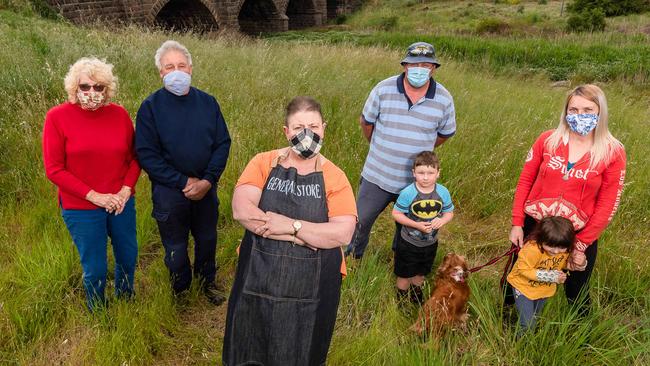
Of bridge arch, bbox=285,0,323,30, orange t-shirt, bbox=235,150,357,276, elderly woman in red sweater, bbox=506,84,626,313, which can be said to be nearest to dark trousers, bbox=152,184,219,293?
orange t-shirt, bbox=235,150,357,276

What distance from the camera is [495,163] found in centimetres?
482

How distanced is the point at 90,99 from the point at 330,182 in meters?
1.44

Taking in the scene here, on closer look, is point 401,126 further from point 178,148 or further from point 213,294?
point 213,294

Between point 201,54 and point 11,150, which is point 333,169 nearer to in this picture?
point 11,150

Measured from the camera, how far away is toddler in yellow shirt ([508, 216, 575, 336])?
2406mm

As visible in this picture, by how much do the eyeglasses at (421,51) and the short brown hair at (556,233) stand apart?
133 cm

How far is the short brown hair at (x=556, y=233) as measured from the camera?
239 cm

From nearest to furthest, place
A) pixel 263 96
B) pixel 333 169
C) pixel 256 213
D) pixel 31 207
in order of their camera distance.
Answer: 1. pixel 256 213
2. pixel 333 169
3. pixel 31 207
4. pixel 263 96

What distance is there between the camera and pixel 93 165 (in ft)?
7.99

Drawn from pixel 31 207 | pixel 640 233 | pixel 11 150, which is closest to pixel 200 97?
pixel 31 207

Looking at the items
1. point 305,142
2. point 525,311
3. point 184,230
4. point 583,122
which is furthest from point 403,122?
point 184,230

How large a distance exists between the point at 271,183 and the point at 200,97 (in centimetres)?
107

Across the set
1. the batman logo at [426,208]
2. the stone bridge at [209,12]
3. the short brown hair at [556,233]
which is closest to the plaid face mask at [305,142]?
the batman logo at [426,208]

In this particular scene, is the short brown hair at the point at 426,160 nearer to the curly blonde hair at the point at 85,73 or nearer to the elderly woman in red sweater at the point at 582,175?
the elderly woman in red sweater at the point at 582,175
